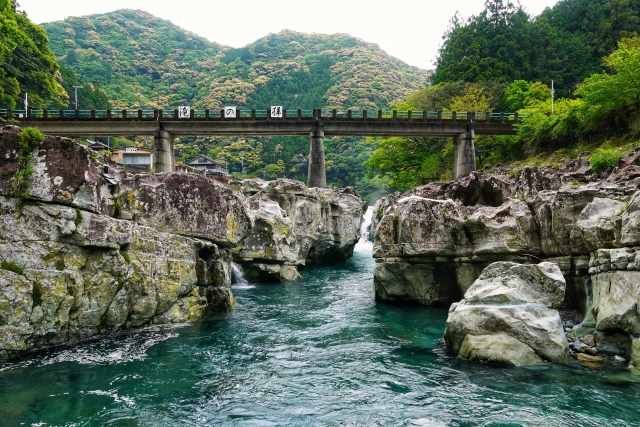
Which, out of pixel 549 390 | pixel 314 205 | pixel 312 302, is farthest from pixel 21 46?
pixel 549 390

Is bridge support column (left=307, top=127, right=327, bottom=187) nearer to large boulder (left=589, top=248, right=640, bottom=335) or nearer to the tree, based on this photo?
the tree

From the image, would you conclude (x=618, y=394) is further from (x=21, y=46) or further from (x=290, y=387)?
(x=21, y=46)

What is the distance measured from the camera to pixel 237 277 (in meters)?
25.1

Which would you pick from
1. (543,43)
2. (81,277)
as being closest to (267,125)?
(81,277)

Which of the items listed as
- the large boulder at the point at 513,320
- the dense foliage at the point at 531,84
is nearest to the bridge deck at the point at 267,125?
the dense foliage at the point at 531,84

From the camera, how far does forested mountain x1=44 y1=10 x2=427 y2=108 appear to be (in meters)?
127

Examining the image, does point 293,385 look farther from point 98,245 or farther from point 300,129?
point 300,129

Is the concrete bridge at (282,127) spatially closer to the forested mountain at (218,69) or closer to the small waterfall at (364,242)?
the small waterfall at (364,242)

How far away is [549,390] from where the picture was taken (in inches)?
372

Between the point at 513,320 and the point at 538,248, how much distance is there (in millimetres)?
5810

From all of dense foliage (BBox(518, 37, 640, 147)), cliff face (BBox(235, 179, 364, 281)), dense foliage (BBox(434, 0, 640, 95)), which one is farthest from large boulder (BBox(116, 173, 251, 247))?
dense foliage (BBox(434, 0, 640, 95))

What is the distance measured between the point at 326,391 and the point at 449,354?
4129 mm

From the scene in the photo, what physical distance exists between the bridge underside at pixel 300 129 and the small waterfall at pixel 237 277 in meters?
27.4

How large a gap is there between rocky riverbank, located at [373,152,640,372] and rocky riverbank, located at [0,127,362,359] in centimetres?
705
